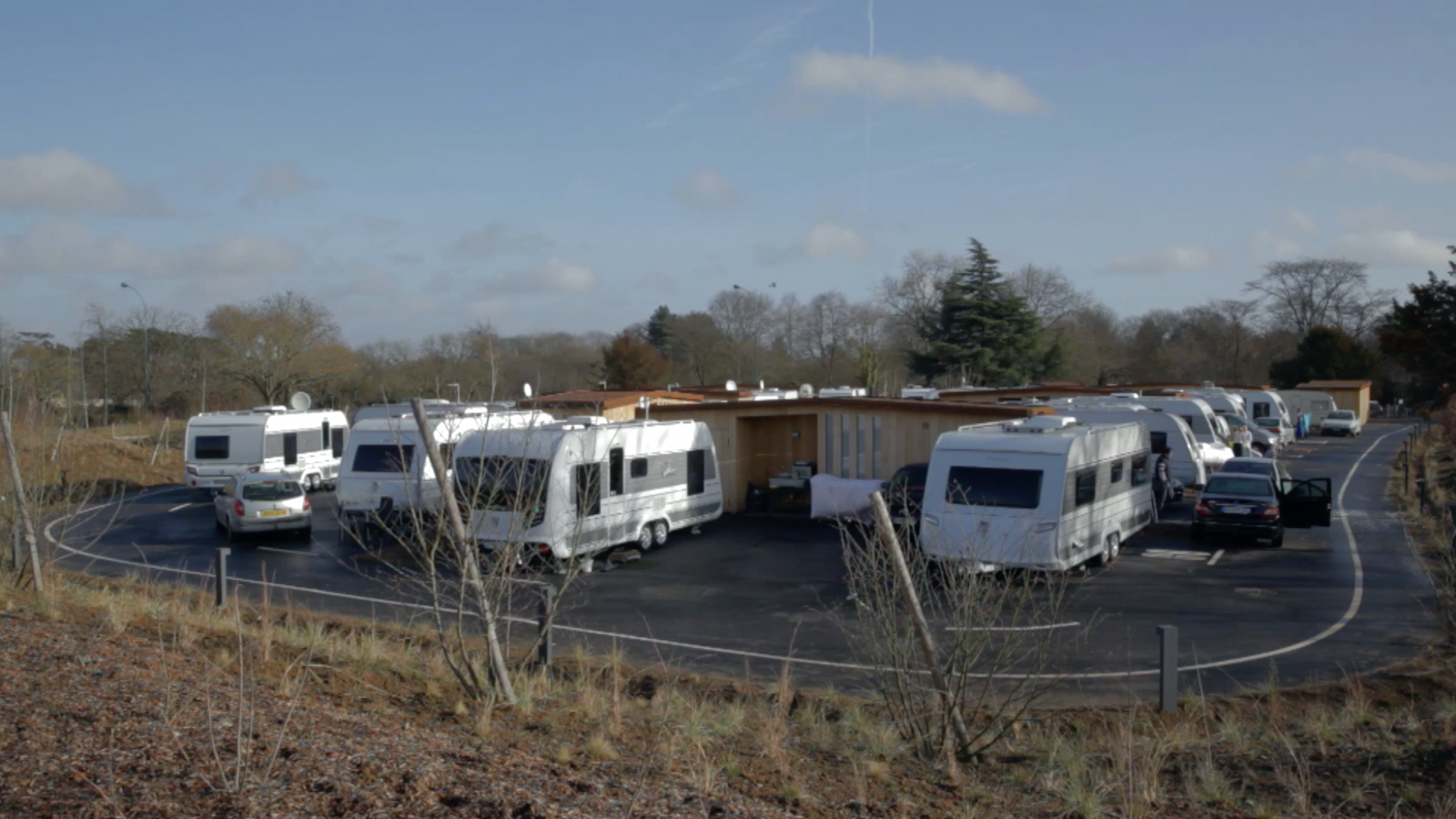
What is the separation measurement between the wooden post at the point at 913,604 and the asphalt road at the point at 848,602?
0.89 metres

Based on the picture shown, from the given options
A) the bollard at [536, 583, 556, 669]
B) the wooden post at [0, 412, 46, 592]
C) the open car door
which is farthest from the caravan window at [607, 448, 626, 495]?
the open car door

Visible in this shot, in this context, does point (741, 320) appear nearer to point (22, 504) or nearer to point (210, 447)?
point (210, 447)

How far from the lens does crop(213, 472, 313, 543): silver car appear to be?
21.9m

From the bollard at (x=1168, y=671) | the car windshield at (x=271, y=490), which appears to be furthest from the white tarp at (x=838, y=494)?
the bollard at (x=1168, y=671)

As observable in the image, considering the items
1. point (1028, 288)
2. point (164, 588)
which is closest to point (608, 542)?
point (164, 588)

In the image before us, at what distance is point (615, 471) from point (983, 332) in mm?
40022

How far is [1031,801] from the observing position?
692 cm

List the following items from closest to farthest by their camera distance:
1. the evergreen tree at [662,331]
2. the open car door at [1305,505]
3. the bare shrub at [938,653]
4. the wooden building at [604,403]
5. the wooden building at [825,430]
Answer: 1. the bare shrub at [938,653]
2. the open car door at [1305,505]
3. the wooden building at [825,430]
4. the wooden building at [604,403]
5. the evergreen tree at [662,331]

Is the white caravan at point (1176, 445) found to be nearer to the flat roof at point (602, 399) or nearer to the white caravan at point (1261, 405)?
the flat roof at point (602, 399)

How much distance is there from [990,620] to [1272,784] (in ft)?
7.84

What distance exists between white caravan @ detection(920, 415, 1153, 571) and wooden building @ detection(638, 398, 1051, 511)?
4.23 meters

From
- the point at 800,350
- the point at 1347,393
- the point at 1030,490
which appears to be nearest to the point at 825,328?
the point at 800,350

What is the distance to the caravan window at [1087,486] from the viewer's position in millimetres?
16922

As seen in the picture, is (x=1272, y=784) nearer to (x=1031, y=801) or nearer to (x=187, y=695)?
(x=1031, y=801)
